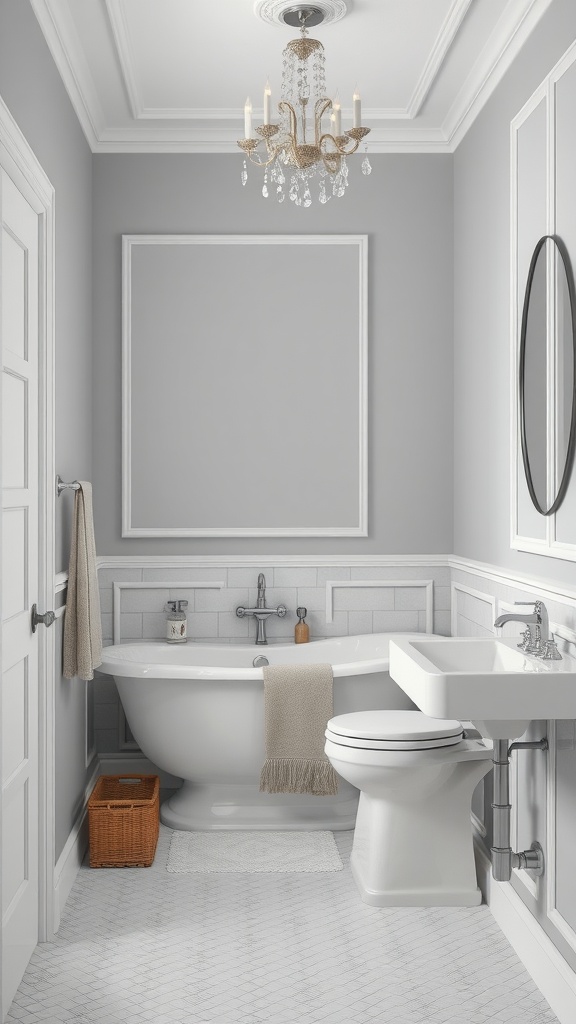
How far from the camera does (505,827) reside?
8.55 ft

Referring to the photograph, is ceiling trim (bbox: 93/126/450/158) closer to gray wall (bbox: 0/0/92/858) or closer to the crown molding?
the crown molding

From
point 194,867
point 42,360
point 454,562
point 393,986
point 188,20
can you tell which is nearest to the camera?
point 393,986

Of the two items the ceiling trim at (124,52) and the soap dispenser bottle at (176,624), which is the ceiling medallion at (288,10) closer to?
the ceiling trim at (124,52)

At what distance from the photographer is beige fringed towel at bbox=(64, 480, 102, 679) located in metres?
3.11

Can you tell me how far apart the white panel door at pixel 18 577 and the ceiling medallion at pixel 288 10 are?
101 centimetres

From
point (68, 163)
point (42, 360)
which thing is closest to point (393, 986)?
point (42, 360)

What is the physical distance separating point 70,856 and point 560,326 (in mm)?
2413

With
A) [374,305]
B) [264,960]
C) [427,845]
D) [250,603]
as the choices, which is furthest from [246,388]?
[264,960]

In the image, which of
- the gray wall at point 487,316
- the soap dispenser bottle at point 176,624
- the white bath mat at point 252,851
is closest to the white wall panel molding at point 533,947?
the white bath mat at point 252,851

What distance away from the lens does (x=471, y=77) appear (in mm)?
3422

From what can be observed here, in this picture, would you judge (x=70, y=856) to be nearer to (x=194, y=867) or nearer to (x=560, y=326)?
(x=194, y=867)

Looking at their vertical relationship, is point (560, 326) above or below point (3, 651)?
above

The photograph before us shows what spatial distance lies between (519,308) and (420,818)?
1751 millimetres

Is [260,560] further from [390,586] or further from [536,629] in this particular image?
[536,629]
